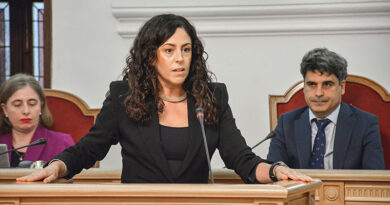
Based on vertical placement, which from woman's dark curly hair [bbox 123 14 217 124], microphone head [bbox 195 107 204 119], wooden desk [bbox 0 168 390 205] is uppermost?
woman's dark curly hair [bbox 123 14 217 124]

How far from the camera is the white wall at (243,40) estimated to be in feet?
11.8

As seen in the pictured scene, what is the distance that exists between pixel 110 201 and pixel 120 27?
2.33 m

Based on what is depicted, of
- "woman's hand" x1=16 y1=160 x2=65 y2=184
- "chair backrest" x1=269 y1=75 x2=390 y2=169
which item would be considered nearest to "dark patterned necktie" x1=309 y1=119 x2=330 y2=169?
"chair backrest" x1=269 y1=75 x2=390 y2=169

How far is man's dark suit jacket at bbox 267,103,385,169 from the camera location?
2.73 m

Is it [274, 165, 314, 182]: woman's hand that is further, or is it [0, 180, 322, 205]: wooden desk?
[274, 165, 314, 182]: woman's hand

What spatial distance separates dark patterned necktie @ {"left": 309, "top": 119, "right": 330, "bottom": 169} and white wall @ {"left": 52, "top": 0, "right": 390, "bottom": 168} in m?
0.81

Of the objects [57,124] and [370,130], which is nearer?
[370,130]

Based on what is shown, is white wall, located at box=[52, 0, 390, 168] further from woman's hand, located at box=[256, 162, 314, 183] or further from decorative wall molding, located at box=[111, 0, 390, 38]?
woman's hand, located at box=[256, 162, 314, 183]

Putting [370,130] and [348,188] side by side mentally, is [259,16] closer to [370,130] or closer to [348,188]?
[370,130]

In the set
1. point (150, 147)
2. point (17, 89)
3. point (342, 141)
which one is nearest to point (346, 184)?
point (342, 141)

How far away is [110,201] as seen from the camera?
1493 mm

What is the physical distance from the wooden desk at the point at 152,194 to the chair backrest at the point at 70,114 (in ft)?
5.94

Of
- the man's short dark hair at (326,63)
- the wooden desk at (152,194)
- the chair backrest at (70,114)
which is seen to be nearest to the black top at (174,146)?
the wooden desk at (152,194)

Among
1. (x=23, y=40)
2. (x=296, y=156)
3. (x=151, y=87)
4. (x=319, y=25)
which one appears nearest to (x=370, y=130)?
(x=296, y=156)
